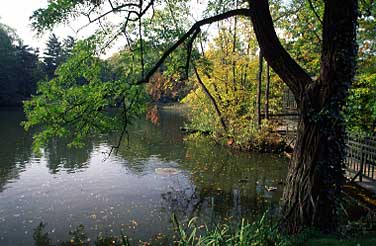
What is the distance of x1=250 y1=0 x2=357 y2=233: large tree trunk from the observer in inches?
184

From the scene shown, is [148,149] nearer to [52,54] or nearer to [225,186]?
[225,186]

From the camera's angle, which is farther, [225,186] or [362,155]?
[225,186]

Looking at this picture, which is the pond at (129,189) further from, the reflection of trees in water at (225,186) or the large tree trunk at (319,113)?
the large tree trunk at (319,113)

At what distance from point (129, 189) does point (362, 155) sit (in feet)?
22.7

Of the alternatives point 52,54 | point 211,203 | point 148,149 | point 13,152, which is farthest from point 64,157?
point 52,54

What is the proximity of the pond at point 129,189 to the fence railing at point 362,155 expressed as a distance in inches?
92.0

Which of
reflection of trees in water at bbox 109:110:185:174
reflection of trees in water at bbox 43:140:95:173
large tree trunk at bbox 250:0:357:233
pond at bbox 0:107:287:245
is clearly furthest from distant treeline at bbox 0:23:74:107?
large tree trunk at bbox 250:0:357:233

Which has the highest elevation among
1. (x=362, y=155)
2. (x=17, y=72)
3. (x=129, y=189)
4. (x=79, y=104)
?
(x=17, y=72)

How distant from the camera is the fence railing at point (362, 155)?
8.49 metres

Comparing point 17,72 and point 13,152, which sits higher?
point 17,72

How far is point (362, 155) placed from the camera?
28.5 feet

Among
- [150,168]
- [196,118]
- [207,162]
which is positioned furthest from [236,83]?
[150,168]

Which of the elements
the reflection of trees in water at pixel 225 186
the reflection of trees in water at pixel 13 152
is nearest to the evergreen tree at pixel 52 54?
the reflection of trees in water at pixel 13 152

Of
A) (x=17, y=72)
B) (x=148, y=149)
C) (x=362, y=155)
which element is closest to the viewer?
(x=362, y=155)
